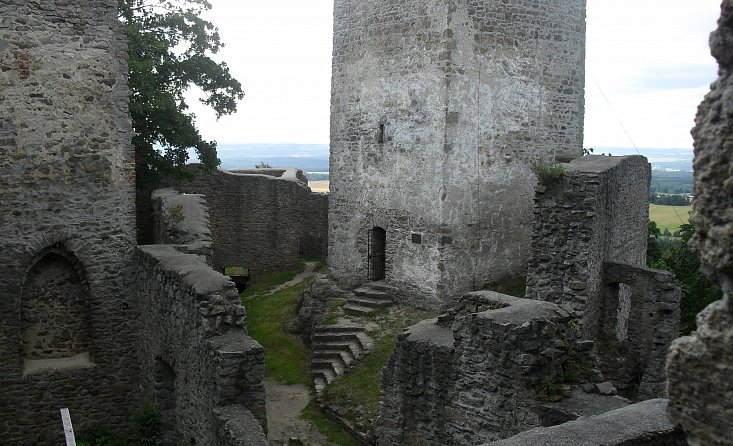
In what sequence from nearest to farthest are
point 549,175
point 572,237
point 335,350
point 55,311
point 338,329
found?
1. point 55,311
2. point 572,237
3. point 549,175
4. point 335,350
5. point 338,329

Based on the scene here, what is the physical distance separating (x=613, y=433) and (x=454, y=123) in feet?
37.6

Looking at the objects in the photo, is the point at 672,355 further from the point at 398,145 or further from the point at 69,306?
the point at 398,145

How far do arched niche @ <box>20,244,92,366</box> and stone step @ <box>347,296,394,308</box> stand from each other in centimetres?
663

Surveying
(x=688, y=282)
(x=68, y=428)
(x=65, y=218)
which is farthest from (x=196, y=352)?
(x=688, y=282)

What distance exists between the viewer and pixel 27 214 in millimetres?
11266

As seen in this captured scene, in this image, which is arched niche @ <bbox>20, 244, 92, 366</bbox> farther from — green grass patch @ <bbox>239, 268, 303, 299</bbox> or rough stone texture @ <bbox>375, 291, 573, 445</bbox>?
green grass patch @ <bbox>239, 268, 303, 299</bbox>

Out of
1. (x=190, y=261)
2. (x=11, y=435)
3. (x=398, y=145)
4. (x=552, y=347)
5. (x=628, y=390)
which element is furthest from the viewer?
(x=398, y=145)

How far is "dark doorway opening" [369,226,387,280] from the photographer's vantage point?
1827 centimetres

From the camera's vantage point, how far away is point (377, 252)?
18.4 m

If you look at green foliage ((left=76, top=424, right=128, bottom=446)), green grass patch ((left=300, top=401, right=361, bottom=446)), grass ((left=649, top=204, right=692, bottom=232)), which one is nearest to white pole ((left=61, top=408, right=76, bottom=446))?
green foliage ((left=76, top=424, right=128, bottom=446))

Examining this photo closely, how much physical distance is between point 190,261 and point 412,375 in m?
3.41

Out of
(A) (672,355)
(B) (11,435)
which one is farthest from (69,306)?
(A) (672,355)

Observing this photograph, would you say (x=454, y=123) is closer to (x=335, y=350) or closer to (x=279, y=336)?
(x=335, y=350)

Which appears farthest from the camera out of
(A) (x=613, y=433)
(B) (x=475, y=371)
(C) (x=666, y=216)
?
(C) (x=666, y=216)
